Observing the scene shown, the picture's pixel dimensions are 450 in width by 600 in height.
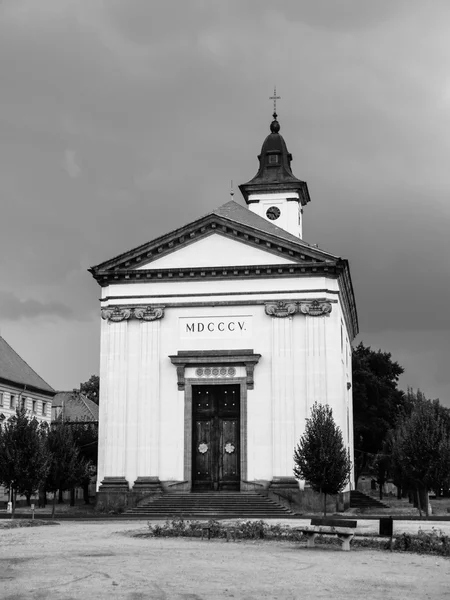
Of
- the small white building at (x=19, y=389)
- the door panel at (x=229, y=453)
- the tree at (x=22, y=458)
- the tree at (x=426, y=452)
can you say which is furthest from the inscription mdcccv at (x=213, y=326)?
the small white building at (x=19, y=389)

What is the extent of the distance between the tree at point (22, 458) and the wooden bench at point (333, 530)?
1489 centimetres

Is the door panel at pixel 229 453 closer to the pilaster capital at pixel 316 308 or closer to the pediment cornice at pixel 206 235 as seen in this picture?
the pilaster capital at pixel 316 308

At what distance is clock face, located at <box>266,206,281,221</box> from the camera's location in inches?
2183

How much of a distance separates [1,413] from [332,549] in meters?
42.5

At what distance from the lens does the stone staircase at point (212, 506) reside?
34.7 metres

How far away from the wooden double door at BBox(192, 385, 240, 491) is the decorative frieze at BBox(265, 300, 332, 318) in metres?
3.72

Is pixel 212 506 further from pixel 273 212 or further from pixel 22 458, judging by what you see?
pixel 273 212

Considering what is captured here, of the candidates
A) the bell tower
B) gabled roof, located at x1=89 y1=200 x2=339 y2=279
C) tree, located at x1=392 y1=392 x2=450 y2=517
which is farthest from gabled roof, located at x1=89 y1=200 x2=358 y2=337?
the bell tower

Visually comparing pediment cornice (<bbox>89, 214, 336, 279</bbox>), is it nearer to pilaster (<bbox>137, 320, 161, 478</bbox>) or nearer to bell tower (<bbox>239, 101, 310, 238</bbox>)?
pilaster (<bbox>137, 320, 161, 478</bbox>)

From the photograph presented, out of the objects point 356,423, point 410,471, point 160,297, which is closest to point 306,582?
point 410,471

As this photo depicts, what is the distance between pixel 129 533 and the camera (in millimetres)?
24828

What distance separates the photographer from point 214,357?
3856cm

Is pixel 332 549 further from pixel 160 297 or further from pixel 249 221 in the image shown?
pixel 249 221

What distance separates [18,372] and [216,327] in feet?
100
